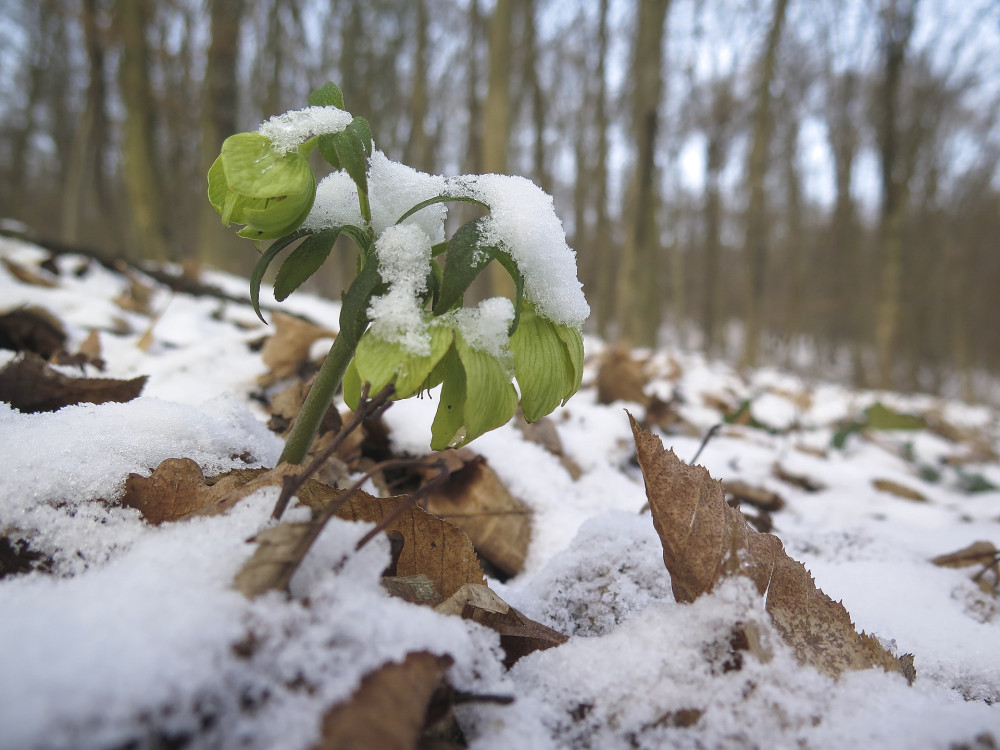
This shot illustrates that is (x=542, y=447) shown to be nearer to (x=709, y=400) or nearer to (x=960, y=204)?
(x=709, y=400)

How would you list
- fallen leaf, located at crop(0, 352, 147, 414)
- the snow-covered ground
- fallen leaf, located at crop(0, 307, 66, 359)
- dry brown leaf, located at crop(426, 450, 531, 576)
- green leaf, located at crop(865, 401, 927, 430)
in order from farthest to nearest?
green leaf, located at crop(865, 401, 927, 430), fallen leaf, located at crop(0, 307, 66, 359), dry brown leaf, located at crop(426, 450, 531, 576), fallen leaf, located at crop(0, 352, 147, 414), the snow-covered ground

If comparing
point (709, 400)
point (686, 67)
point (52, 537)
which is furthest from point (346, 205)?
point (686, 67)

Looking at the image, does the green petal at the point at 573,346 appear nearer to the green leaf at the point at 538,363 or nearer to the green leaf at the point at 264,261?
the green leaf at the point at 538,363

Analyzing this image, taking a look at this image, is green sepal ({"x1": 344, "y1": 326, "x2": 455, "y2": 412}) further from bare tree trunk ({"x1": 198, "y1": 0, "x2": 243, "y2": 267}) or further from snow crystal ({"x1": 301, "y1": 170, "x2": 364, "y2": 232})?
bare tree trunk ({"x1": 198, "y1": 0, "x2": 243, "y2": 267})

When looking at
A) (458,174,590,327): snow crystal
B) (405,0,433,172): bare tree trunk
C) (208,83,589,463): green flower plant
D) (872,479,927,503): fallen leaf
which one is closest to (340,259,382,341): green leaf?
(208,83,589,463): green flower plant

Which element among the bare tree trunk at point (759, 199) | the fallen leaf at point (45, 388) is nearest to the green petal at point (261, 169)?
the fallen leaf at point (45, 388)
